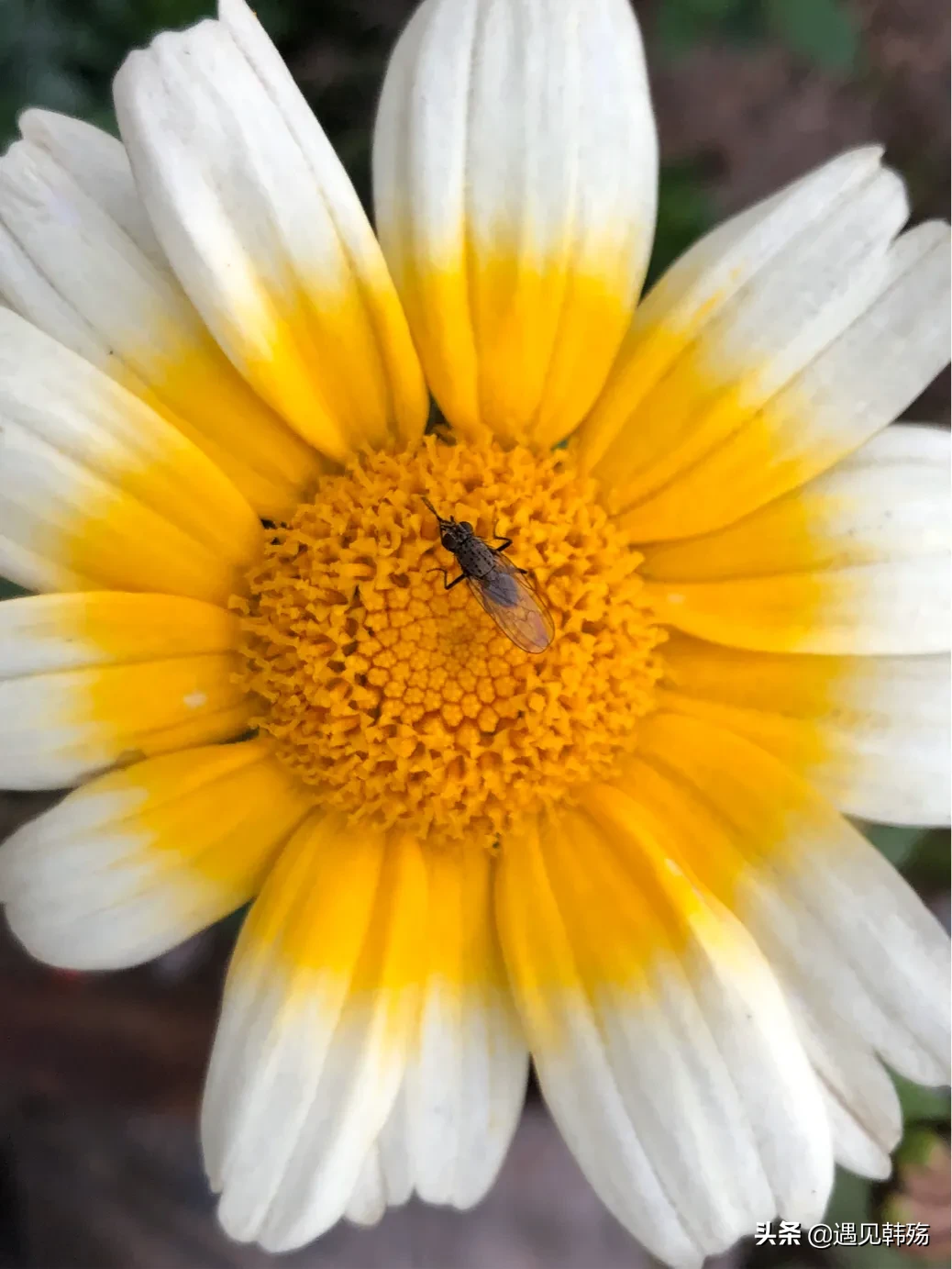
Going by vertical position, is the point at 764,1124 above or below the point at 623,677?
below

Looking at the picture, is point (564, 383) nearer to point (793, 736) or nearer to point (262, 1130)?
point (793, 736)

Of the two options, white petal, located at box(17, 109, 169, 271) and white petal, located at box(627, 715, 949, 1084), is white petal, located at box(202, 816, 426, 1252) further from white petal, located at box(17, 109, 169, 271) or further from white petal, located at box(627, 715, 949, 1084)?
white petal, located at box(17, 109, 169, 271)

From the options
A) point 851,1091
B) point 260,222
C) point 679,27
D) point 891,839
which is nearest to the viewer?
point 260,222

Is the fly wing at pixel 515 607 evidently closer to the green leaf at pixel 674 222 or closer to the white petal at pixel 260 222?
the white petal at pixel 260 222

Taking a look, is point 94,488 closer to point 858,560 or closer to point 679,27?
point 858,560

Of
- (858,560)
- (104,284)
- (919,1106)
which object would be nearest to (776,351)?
(858,560)

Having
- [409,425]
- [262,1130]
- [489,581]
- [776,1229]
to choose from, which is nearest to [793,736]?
[489,581]
